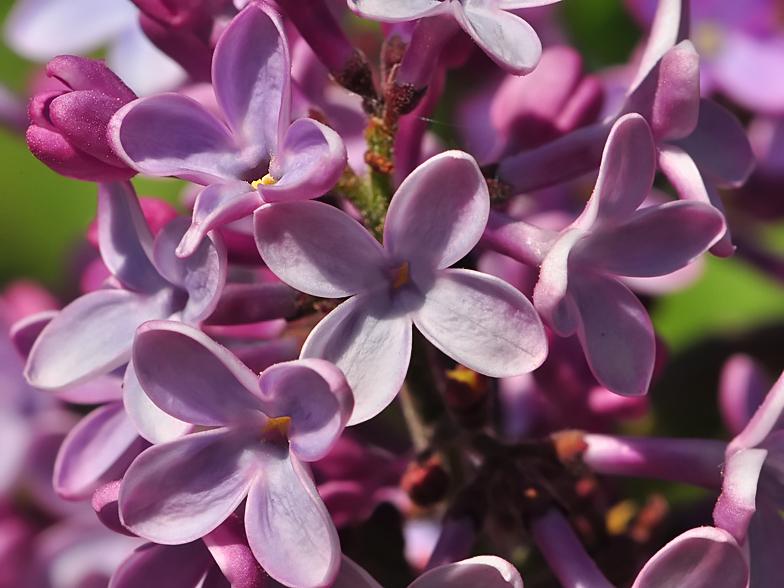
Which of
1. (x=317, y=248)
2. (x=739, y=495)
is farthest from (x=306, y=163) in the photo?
(x=739, y=495)

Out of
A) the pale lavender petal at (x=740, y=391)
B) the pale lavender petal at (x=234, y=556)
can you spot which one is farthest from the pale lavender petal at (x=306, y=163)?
the pale lavender petal at (x=740, y=391)

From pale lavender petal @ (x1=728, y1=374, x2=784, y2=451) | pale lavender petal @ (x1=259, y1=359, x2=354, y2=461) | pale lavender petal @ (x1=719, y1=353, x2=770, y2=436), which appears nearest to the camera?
pale lavender petal @ (x1=259, y1=359, x2=354, y2=461)

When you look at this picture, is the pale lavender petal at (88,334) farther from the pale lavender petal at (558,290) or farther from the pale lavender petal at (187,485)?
the pale lavender petal at (558,290)

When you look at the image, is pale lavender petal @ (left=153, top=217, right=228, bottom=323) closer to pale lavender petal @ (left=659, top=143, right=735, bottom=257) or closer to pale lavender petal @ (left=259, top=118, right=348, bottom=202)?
pale lavender petal @ (left=259, top=118, right=348, bottom=202)

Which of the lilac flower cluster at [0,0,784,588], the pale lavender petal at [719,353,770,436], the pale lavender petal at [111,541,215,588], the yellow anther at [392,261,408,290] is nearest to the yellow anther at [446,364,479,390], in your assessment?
the lilac flower cluster at [0,0,784,588]

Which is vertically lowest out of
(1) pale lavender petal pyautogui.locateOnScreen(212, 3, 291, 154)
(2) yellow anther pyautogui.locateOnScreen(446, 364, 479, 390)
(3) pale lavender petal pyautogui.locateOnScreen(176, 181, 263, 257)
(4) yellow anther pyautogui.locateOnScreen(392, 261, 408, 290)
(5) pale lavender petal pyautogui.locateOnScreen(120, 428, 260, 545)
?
(2) yellow anther pyautogui.locateOnScreen(446, 364, 479, 390)
